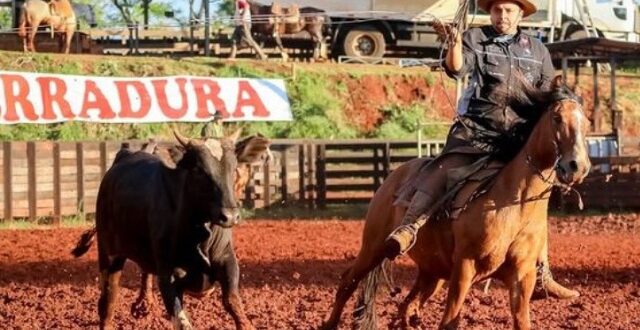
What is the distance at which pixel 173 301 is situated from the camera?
891 cm

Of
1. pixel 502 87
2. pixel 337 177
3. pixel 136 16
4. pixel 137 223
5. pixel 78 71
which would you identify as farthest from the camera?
pixel 136 16

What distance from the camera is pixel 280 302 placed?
12.3m

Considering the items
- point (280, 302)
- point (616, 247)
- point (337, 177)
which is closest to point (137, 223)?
point (280, 302)

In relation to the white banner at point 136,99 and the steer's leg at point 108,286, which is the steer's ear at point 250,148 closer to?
the steer's leg at point 108,286

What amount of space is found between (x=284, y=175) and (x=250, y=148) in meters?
17.0

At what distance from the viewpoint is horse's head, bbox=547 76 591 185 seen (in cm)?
800

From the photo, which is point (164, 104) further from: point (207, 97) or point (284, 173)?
point (284, 173)

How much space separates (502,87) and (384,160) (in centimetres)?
1788

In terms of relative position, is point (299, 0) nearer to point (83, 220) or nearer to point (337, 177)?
point (337, 177)

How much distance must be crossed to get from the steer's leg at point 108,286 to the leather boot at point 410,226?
96.2 inches

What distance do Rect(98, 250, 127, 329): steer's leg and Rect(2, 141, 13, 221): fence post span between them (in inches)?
495

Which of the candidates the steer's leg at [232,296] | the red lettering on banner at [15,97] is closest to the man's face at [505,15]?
the steer's leg at [232,296]

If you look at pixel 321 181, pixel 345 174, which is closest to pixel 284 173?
pixel 321 181

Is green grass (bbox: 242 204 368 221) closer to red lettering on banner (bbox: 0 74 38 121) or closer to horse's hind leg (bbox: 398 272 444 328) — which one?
red lettering on banner (bbox: 0 74 38 121)
